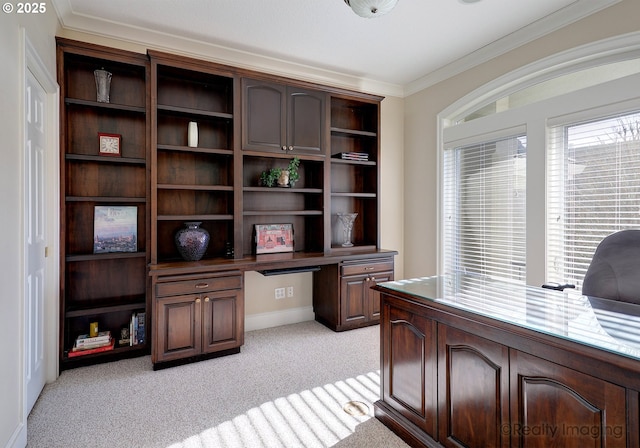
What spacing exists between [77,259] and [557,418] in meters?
3.29

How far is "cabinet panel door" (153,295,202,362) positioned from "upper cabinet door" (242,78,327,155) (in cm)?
154

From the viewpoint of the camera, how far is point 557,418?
3.91ft

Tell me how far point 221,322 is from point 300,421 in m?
1.21

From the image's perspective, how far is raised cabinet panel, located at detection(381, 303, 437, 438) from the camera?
66.8 inches

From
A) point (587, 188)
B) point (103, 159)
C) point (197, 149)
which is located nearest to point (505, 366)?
point (587, 188)

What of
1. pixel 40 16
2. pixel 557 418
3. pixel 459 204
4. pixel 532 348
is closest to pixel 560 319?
pixel 532 348

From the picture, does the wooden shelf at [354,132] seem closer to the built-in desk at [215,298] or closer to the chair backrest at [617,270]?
the built-in desk at [215,298]

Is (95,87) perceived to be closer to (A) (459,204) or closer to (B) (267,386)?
(B) (267,386)

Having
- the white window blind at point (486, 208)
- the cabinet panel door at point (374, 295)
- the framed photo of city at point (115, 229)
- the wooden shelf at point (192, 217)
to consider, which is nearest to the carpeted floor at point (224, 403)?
the cabinet panel door at point (374, 295)

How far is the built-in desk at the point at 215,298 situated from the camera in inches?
108

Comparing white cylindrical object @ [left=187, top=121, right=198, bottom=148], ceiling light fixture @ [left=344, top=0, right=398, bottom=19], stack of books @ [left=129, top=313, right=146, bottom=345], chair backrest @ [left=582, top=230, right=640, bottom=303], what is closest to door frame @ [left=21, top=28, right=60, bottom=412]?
stack of books @ [left=129, top=313, right=146, bottom=345]

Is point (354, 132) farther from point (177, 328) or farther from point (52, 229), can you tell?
point (52, 229)

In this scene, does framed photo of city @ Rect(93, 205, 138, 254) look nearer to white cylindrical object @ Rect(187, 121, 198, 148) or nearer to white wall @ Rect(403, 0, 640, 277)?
white cylindrical object @ Rect(187, 121, 198, 148)

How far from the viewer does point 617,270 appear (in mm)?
1765
